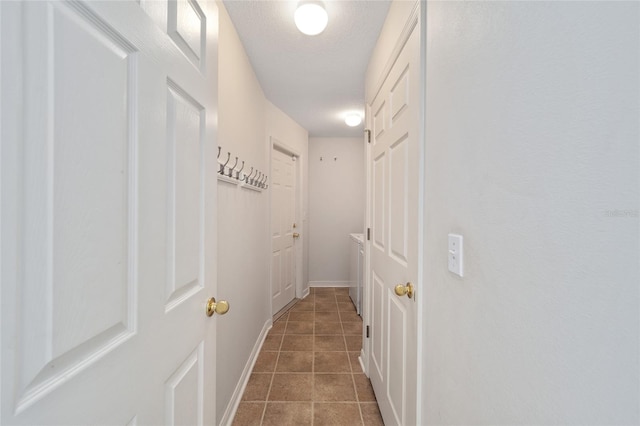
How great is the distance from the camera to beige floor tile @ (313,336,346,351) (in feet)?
8.06

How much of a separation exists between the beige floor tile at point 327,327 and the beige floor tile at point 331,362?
0.42 m

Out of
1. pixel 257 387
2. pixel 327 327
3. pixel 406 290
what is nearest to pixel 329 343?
pixel 327 327

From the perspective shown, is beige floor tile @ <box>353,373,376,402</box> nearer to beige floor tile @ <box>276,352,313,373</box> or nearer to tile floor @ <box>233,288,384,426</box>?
tile floor @ <box>233,288,384,426</box>

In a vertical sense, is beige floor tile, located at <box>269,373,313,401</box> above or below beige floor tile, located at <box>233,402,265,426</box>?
above

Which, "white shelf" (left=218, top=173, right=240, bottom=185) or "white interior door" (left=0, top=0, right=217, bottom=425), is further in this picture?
"white shelf" (left=218, top=173, right=240, bottom=185)

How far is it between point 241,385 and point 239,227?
A: 1.10 meters

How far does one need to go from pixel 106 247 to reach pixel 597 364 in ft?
2.64

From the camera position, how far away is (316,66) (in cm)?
218

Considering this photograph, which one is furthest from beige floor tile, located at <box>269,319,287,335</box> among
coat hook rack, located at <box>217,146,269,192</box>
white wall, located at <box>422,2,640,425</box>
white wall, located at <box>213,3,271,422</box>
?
white wall, located at <box>422,2,640,425</box>

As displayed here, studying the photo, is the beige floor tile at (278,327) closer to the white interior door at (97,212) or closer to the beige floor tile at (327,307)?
the beige floor tile at (327,307)

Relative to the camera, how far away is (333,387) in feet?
6.27

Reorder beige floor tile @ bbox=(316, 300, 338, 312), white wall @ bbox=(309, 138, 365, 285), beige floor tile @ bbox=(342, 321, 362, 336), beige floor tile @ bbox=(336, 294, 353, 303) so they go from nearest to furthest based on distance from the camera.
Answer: beige floor tile @ bbox=(342, 321, 362, 336) < beige floor tile @ bbox=(316, 300, 338, 312) < beige floor tile @ bbox=(336, 294, 353, 303) < white wall @ bbox=(309, 138, 365, 285)

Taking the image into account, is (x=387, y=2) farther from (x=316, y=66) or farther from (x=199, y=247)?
(x=199, y=247)

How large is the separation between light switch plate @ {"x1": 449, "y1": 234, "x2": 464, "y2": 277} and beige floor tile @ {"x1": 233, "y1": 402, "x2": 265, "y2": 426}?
1576mm
